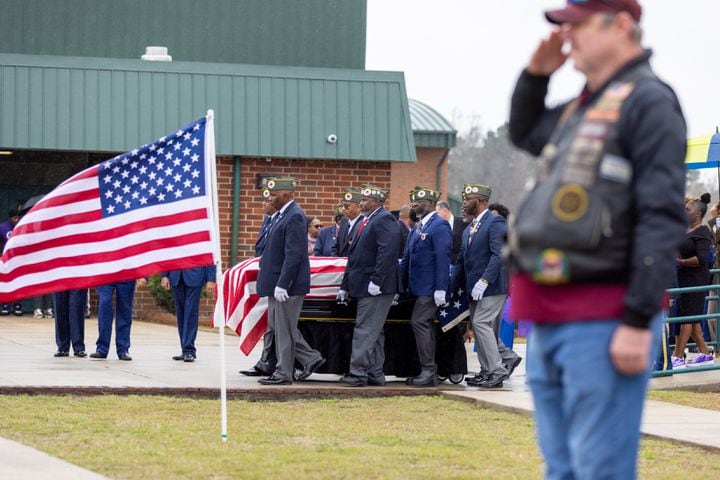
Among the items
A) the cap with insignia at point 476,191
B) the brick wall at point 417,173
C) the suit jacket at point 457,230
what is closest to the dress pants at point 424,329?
the cap with insignia at point 476,191

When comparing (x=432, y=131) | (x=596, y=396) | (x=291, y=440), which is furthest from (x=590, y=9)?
(x=432, y=131)

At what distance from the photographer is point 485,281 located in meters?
13.3

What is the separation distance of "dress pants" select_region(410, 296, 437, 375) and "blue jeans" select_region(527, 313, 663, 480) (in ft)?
30.4

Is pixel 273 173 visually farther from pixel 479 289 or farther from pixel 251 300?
pixel 479 289

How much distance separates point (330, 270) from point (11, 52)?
12.8 meters

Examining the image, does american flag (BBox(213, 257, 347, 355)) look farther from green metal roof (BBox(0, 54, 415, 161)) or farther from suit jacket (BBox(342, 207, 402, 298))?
green metal roof (BBox(0, 54, 415, 161))

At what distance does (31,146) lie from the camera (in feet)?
74.4

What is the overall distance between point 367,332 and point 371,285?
1.60 feet

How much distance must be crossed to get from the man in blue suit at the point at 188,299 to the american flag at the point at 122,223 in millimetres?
5601

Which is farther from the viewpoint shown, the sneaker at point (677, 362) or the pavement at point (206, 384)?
the sneaker at point (677, 362)

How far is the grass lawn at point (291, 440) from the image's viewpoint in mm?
8219

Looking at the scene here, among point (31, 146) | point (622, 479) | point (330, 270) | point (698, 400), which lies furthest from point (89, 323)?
point (622, 479)

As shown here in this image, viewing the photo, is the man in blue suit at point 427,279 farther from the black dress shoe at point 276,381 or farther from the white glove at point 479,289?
the black dress shoe at point 276,381

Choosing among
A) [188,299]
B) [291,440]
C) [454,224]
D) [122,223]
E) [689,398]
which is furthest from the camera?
[454,224]
